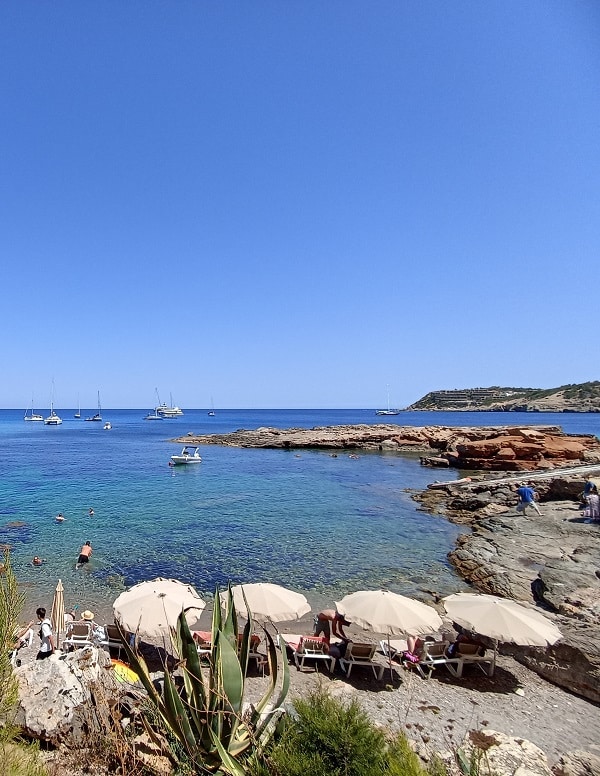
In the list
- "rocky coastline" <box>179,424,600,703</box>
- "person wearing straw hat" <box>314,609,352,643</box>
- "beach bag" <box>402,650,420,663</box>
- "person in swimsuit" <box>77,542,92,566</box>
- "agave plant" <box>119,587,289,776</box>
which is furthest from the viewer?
"person in swimsuit" <box>77,542,92,566</box>

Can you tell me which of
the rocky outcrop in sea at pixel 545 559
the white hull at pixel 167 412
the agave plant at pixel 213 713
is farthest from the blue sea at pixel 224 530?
the white hull at pixel 167 412

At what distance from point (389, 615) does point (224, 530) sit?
13.4 meters

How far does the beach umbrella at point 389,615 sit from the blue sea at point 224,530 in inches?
167

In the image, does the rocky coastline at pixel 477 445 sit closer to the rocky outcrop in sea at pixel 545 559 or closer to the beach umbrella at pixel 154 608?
the rocky outcrop in sea at pixel 545 559

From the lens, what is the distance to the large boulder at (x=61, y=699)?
17.1 ft

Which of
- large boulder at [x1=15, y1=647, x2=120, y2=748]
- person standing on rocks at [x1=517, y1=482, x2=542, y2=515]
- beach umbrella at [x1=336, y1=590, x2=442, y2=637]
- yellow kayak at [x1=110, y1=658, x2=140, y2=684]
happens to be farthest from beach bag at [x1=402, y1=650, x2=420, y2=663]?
person standing on rocks at [x1=517, y1=482, x2=542, y2=515]

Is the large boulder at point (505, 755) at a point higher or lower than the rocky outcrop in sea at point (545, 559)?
higher

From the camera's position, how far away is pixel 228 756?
454 centimetres

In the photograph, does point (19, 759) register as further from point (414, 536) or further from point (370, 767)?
point (414, 536)

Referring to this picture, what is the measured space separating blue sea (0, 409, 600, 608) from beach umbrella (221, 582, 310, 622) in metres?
3.81

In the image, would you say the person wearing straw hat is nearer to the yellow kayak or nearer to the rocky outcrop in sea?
the rocky outcrop in sea

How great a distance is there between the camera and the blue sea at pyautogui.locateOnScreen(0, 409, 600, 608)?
48.2ft

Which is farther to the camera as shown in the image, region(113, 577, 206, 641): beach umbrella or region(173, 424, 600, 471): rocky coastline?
region(173, 424, 600, 471): rocky coastline

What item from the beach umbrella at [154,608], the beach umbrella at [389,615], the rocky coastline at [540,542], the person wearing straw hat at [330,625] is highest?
the beach umbrella at [154,608]
